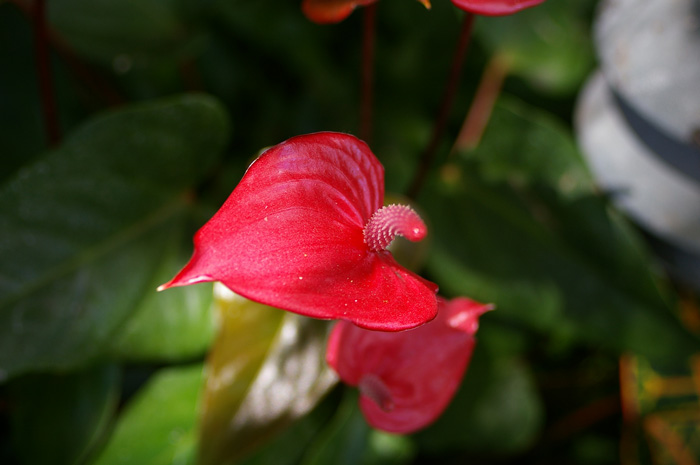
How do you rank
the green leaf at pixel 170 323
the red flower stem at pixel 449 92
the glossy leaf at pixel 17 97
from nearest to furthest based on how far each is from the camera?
the red flower stem at pixel 449 92 < the green leaf at pixel 170 323 < the glossy leaf at pixel 17 97

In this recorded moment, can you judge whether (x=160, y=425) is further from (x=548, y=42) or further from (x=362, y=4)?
(x=548, y=42)

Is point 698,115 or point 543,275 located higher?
point 698,115

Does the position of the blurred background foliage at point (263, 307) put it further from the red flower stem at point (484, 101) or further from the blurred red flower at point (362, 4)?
the blurred red flower at point (362, 4)

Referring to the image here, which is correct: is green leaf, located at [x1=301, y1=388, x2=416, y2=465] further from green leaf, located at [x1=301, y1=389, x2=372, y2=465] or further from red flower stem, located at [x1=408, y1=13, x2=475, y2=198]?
red flower stem, located at [x1=408, y1=13, x2=475, y2=198]

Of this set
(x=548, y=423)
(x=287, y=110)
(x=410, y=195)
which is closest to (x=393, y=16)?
(x=287, y=110)

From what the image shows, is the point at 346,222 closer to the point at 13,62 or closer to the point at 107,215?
the point at 107,215

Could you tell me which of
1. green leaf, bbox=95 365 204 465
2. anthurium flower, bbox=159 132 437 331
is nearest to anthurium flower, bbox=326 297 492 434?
anthurium flower, bbox=159 132 437 331

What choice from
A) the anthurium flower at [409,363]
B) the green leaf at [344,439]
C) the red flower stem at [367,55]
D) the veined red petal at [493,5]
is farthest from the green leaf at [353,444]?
the veined red petal at [493,5]
